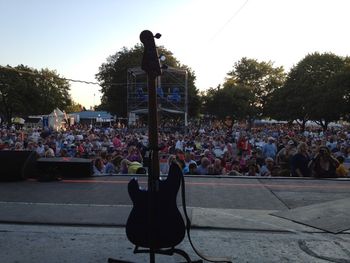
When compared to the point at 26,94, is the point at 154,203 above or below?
below

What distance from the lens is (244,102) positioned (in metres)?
68.0

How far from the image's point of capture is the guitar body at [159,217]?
4047 mm

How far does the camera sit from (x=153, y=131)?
3.98 metres

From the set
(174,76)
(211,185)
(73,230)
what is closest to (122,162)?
(211,185)

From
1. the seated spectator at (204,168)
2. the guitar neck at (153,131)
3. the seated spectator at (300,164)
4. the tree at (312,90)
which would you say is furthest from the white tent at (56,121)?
the guitar neck at (153,131)

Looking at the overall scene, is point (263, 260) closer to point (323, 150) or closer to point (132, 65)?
point (323, 150)

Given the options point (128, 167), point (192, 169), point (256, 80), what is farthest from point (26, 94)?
point (192, 169)

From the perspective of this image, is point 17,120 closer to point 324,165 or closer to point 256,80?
point 256,80

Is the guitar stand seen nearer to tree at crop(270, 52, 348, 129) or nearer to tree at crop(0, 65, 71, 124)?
tree at crop(270, 52, 348, 129)

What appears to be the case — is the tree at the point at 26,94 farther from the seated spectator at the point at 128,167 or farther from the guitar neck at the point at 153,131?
the guitar neck at the point at 153,131

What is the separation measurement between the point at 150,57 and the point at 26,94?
6453cm

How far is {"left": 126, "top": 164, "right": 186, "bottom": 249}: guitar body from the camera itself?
4047 mm

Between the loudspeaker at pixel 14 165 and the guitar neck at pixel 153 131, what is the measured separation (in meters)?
6.02

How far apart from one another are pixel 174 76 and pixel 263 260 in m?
41.4
